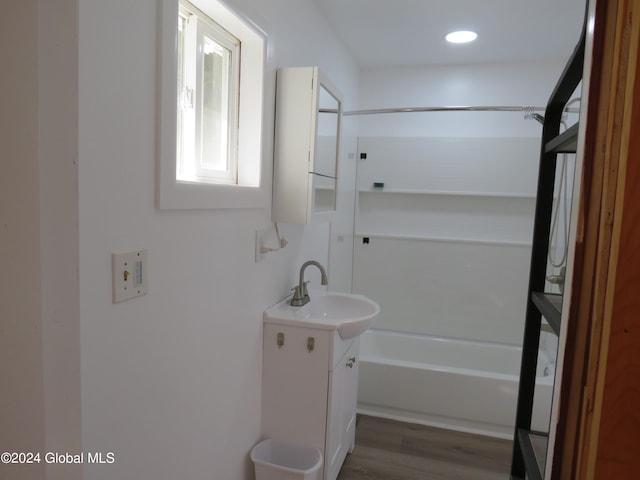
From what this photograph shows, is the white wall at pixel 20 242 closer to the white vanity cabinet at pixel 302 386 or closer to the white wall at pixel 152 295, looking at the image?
the white wall at pixel 152 295

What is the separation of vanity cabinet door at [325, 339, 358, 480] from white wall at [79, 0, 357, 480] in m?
0.34

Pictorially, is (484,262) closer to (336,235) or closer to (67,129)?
(336,235)

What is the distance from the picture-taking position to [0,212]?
872 millimetres

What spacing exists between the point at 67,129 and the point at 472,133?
3138 mm

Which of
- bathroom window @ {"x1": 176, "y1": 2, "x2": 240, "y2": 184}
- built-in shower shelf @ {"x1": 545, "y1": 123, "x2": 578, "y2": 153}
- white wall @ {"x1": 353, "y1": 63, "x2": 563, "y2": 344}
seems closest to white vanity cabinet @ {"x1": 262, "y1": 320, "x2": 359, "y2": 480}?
bathroom window @ {"x1": 176, "y1": 2, "x2": 240, "y2": 184}

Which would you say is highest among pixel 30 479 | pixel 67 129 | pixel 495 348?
pixel 67 129

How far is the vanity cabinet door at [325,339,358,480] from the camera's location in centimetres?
184

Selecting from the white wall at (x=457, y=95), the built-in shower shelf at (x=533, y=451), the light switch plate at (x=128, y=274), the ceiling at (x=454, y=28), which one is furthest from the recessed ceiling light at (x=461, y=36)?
the light switch plate at (x=128, y=274)

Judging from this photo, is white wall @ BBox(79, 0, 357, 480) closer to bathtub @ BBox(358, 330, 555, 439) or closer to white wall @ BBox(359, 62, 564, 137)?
bathtub @ BBox(358, 330, 555, 439)

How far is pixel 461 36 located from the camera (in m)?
2.77

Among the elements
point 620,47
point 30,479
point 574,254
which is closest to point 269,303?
point 30,479

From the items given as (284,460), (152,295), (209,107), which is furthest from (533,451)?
(209,107)

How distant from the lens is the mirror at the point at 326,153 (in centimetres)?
198

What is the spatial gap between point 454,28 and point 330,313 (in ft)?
6.50
